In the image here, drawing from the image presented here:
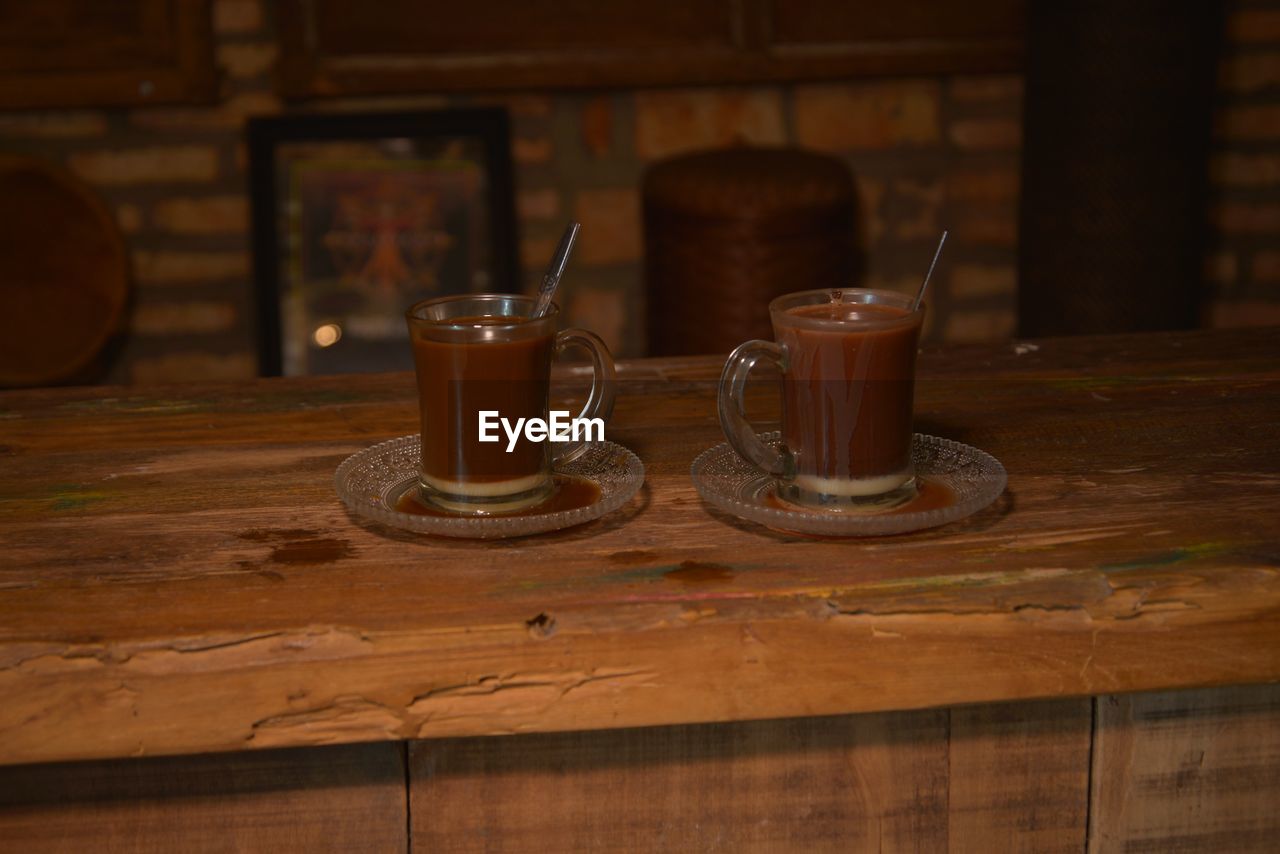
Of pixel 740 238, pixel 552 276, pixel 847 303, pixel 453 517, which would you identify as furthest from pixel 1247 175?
pixel 453 517

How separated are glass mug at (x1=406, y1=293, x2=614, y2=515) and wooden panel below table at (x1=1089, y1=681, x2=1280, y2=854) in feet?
1.47

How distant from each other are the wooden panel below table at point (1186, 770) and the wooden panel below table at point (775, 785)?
0.07 feet

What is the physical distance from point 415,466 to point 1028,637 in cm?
50

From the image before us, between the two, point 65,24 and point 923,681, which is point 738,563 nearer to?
point 923,681

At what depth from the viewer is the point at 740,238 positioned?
2852 mm

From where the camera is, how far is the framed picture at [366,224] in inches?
128

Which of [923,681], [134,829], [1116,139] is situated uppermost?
[1116,139]

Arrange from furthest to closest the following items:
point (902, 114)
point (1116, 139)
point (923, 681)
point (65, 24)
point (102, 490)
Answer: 1. point (902, 114)
2. point (65, 24)
3. point (1116, 139)
4. point (102, 490)
5. point (923, 681)

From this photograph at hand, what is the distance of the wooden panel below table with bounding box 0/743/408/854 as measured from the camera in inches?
37.0

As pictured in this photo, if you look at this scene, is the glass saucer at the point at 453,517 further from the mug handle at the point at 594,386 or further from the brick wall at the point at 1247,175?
the brick wall at the point at 1247,175

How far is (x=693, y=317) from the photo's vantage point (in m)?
2.95

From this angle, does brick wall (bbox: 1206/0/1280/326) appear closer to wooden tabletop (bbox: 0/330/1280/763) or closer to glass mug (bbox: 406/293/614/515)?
wooden tabletop (bbox: 0/330/1280/763)

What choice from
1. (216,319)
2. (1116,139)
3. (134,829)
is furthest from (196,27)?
(134,829)

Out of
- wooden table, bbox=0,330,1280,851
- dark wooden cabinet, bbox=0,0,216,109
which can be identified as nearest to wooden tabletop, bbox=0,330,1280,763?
wooden table, bbox=0,330,1280,851
